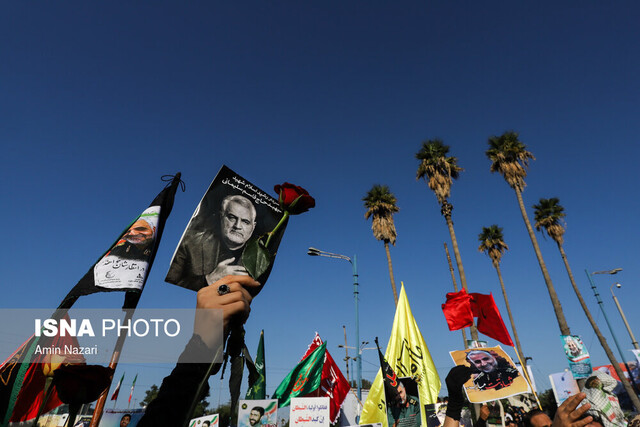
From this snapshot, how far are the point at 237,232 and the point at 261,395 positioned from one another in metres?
13.5

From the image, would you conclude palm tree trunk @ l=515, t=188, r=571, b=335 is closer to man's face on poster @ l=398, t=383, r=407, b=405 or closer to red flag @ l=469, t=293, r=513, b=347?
red flag @ l=469, t=293, r=513, b=347

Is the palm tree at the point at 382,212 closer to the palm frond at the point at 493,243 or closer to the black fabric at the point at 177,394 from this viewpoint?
the palm frond at the point at 493,243

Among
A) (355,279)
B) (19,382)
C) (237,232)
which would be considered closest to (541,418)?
(237,232)

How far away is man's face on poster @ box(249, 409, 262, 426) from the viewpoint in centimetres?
1160

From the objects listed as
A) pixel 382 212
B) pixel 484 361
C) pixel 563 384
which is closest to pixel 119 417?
pixel 484 361

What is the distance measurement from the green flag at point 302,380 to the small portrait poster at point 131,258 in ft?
42.1

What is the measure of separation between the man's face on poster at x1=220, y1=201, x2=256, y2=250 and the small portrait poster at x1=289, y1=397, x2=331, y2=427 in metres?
11.4

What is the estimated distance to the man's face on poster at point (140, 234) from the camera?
2.55 metres

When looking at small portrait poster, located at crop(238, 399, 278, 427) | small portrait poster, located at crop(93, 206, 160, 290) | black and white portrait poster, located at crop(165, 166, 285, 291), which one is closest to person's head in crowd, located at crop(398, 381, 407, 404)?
black and white portrait poster, located at crop(165, 166, 285, 291)

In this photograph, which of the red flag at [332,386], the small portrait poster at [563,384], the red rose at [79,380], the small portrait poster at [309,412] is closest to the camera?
the red rose at [79,380]

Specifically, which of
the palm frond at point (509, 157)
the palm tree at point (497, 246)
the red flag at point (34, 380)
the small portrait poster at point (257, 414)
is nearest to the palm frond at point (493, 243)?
the palm tree at point (497, 246)

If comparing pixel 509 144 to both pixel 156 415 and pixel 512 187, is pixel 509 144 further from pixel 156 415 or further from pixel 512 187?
pixel 156 415

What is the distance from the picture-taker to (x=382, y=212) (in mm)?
26438

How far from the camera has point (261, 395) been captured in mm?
13625
